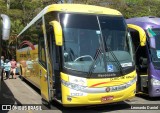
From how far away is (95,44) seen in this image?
10164mm

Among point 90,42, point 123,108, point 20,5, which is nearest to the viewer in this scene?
point 90,42

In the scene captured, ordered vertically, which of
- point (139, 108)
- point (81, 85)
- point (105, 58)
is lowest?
point (139, 108)

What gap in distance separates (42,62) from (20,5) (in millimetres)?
29985

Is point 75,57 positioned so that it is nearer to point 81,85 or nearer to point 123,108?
point 81,85

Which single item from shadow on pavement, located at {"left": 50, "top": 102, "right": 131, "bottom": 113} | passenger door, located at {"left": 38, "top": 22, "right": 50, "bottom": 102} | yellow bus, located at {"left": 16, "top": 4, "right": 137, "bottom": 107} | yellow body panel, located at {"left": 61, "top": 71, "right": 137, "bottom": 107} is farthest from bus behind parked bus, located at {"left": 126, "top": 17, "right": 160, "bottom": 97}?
passenger door, located at {"left": 38, "top": 22, "right": 50, "bottom": 102}

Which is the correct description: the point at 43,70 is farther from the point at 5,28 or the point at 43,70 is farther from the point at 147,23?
the point at 147,23

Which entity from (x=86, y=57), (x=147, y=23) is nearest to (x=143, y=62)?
(x=147, y=23)

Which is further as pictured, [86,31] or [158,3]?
[158,3]

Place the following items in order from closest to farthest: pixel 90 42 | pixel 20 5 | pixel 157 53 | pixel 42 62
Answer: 1. pixel 90 42
2. pixel 42 62
3. pixel 157 53
4. pixel 20 5

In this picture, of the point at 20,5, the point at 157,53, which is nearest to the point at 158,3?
the point at 20,5

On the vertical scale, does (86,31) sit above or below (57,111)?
above

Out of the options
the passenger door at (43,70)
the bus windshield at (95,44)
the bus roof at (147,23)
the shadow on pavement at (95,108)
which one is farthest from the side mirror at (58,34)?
the bus roof at (147,23)

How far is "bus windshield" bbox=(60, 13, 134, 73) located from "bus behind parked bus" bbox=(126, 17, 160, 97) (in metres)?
1.68

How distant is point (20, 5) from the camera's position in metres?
40.4
